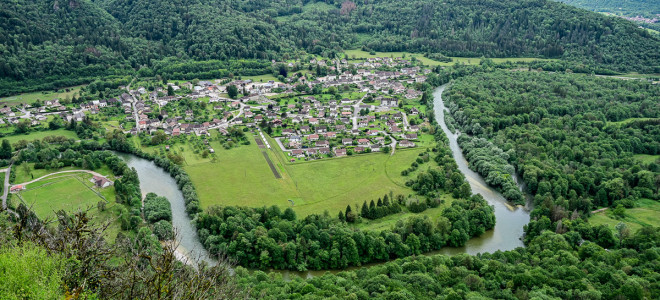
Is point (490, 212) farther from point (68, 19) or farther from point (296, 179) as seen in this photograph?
point (68, 19)

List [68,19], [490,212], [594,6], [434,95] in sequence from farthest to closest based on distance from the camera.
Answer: [594,6] < [68,19] < [434,95] < [490,212]

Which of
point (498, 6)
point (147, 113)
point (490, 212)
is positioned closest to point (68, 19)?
point (147, 113)

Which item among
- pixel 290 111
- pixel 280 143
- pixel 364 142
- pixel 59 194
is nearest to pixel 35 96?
pixel 59 194

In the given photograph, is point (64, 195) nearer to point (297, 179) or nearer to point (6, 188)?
point (6, 188)

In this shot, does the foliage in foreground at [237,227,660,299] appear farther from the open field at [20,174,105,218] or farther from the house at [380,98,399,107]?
the house at [380,98,399,107]

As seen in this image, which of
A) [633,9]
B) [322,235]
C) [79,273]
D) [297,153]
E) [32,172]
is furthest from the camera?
[633,9]

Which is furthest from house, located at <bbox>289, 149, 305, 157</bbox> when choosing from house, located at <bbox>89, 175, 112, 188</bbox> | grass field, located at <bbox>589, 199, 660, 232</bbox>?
grass field, located at <bbox>589, 199, 660, 232</bbox>
